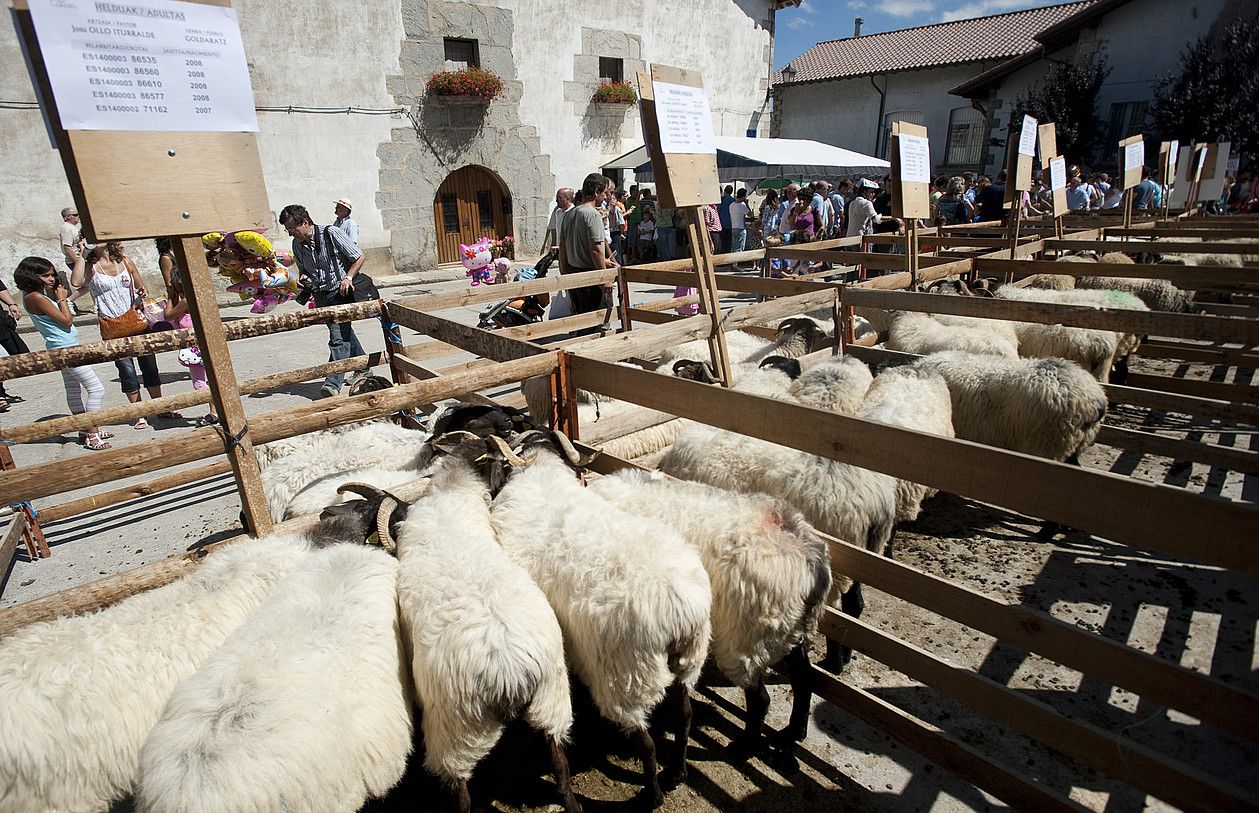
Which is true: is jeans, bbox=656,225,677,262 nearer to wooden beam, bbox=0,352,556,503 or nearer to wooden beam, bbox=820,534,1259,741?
wooden beam, bbox=0,352,556,503

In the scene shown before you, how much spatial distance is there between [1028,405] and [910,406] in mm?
982

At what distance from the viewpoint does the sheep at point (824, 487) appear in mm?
2945

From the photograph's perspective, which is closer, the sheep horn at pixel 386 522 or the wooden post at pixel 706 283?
the sheep horn at pixel 386 522

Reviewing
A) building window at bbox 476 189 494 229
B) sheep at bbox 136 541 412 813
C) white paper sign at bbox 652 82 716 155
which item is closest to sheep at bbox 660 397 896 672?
white paper sign at bbox 652 82 716 155

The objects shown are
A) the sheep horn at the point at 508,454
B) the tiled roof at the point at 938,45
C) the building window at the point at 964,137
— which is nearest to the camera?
the sheep horn at the point at 508,454

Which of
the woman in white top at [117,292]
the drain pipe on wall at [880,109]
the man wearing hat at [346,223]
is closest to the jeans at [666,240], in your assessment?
the man wearing hat at [346,223]

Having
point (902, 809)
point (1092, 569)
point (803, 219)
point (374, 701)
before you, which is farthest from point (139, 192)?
point (803, 219)

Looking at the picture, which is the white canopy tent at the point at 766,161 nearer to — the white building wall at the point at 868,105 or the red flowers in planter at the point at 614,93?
the red flowers in planter at the point at 614,93

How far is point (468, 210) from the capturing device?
17.3 metres

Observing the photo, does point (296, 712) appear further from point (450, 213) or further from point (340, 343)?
point (450, 213)

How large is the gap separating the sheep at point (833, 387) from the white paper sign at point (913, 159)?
180 centimetres

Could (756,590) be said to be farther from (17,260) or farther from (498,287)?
(17,260)

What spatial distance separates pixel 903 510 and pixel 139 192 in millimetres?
3739

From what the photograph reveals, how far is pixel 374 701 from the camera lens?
1.89 metres
